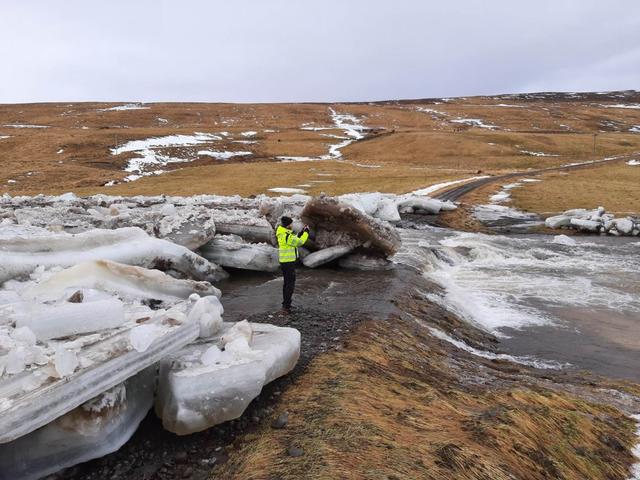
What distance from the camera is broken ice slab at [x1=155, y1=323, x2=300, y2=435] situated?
5.72m

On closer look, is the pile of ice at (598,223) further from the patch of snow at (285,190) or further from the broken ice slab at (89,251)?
the broken ice slab at (89,251)

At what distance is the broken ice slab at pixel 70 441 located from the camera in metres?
4.94

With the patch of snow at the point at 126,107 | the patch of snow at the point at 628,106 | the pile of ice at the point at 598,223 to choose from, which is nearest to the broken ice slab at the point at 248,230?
the pile of ice at the point at 598,223

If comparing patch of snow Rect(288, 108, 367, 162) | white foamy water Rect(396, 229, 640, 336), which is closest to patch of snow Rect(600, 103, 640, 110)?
patch of snow Rect(288, 108, 367, 162)

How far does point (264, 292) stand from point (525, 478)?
851 centimetres

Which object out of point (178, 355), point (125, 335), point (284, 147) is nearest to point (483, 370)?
point (178, 355)

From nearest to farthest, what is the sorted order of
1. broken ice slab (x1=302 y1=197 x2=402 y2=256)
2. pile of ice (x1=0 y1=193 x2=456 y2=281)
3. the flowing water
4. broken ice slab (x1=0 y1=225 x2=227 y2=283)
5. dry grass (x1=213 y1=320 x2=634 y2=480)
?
dry grass (x1=213 y1=320 x2=634 y2=480) → broken ice slab (x1=0 y1=225 x2=227 y2=283) → the flowing water → pile of ice (x1=0 y1=193 x2=456 y2=281) → broken ice slab (x1=302 y1=197 x2=402 y2=256)

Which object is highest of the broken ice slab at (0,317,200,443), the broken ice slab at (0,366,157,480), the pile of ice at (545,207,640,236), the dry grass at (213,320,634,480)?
the broken ice slab at (0,317,200,443)

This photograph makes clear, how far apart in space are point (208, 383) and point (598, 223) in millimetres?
26495

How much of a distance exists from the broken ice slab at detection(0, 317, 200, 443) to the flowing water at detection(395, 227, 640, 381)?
8264mm

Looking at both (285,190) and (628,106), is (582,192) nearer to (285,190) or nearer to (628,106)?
(285,190)

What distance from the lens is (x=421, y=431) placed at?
19.4 feet

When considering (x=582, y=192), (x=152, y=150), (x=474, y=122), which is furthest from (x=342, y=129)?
(x=582, y=192)

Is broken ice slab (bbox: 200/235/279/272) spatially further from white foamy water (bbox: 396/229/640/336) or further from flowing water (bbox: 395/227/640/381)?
white foamy water (bbox: 396/229/640/336)
